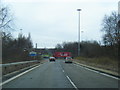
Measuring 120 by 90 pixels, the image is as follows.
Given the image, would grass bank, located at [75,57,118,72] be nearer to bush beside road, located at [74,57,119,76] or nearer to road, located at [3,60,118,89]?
bush beside road, located at [74,57,119,76]

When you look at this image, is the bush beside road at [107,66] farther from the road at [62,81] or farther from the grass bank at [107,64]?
the road at [62,81]

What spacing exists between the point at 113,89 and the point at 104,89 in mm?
522

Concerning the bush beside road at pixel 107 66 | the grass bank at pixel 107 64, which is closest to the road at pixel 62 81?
the bush beside road at pixel 107 66

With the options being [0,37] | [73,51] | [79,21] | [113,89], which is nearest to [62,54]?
[73,51]

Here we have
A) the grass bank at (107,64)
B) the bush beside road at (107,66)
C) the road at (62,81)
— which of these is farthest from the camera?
the grass bank at (107,64)

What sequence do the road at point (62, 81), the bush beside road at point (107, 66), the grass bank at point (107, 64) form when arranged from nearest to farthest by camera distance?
the road at point (62, 81) < the bush beside road at point (107, 66) < the grass bank at point (107, 64)

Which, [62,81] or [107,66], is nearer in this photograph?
[62,81]

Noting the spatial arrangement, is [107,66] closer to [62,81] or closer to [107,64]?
[107,64]

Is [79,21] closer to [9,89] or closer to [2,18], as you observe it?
[2,18]

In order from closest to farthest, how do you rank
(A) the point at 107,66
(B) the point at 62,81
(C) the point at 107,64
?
(B) the point at 62,81 < (A) the point at 107,66 < (C) the point at 107,64

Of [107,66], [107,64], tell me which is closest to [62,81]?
[107,66]

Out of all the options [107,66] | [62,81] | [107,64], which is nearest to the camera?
[62,81]

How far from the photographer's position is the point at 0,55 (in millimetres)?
36250

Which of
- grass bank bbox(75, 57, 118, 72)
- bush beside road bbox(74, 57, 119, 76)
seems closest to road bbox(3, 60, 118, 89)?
bush beside road bbox(74, 57, 119, 76)
